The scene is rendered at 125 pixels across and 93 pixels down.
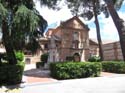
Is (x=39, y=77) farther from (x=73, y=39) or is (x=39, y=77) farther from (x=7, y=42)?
(x=73, y=39)

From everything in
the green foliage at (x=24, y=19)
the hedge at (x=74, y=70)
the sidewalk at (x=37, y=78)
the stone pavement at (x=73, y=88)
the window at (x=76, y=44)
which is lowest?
the stone pavement at (x=73, y=88)

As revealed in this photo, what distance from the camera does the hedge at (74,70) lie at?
56.3 feet

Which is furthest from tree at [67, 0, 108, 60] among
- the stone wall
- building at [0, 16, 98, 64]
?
building at [0, 16, 98, 64]

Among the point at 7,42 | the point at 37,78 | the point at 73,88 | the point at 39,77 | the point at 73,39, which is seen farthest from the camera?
the point at 73,39

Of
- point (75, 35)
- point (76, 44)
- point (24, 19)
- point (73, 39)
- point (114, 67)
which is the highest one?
point (75, 35)

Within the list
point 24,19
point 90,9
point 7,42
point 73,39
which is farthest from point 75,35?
point 24,19

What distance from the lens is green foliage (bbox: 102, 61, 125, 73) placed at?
2062 centimetres

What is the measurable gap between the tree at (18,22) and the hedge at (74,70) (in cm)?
303

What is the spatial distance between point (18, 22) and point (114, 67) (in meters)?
11.1

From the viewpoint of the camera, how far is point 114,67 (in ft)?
70.6

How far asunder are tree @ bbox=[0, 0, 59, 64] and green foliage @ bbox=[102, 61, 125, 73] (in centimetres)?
853

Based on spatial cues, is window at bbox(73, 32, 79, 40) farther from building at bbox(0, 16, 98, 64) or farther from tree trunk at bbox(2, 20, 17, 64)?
tree trunk at bbox(2, 20, 17, 64)

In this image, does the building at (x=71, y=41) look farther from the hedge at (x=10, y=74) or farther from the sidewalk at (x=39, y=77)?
the hedge at (x=10, y=74)

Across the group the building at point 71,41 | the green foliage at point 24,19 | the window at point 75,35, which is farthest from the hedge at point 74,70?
the window at point 75,35
